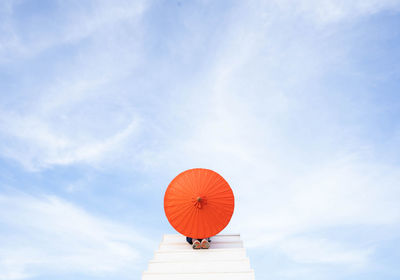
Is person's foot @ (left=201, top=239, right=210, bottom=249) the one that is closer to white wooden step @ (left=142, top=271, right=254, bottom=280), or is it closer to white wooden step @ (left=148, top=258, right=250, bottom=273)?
white wooden step @ (left=148, top=258, right=250, bottom=273)

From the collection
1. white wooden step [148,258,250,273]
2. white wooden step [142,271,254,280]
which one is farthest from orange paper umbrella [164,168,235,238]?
white wooden step [142,271,254,280]

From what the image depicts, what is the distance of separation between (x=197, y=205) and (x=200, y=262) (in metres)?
1.48

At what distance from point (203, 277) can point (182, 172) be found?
9.58ft

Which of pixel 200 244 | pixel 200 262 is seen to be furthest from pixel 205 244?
pixel 200 262

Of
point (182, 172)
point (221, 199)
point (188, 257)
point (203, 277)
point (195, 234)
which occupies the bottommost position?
point (203, 277)

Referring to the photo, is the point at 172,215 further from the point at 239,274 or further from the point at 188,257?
the point at 239,274

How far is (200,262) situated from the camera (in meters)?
8.36

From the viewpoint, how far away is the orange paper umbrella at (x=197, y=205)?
8.72 m

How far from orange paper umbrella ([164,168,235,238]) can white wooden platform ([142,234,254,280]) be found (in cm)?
58

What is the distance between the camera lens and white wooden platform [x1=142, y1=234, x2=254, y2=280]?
773 centimetres

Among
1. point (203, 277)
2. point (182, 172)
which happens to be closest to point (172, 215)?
point (182, 172)

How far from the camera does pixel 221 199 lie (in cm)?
901

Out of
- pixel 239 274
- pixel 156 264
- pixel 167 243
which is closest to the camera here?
pixel 239 274

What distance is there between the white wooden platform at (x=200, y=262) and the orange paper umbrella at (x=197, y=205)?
0.58 m
